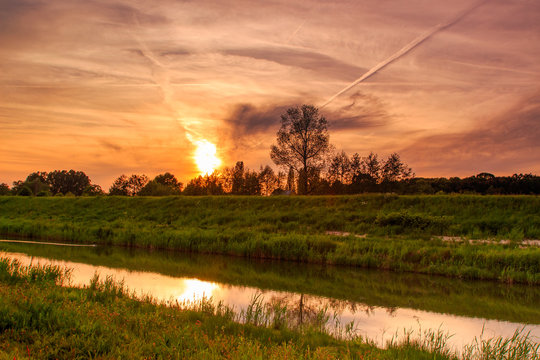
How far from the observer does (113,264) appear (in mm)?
19312

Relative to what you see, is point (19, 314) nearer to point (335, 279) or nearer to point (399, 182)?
point (335, 279)

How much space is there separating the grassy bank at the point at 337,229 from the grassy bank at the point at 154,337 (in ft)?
37.0

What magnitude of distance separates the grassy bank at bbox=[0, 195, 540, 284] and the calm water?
140cm

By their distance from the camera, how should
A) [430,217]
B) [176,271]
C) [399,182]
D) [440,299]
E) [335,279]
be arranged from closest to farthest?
[440,299], [335,279], [176,271], [430,217], [399,182]

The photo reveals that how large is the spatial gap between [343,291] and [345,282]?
1795mm

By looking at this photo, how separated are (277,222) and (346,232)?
5499mm

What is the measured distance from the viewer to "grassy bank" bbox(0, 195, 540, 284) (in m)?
18.6

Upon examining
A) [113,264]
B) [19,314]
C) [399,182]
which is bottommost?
[113,264]

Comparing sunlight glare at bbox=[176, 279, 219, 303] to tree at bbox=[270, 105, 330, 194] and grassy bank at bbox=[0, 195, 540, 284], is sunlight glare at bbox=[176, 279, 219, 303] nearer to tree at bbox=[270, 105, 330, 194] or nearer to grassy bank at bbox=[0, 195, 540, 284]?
grassy bank at bbox=[0, 195, 540, 284]

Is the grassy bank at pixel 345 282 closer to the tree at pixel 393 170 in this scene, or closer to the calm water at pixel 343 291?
the calm water at pixel 343 291

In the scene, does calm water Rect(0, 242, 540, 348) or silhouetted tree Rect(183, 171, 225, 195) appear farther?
silhouetted tree Rect(183, 171, 225, 195)

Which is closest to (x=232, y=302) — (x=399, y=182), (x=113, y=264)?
(x=113, y=264)

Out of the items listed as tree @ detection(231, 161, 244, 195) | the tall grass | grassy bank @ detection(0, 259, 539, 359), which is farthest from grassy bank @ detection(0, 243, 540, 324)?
tree @ detection(231, 161, 244, 195)

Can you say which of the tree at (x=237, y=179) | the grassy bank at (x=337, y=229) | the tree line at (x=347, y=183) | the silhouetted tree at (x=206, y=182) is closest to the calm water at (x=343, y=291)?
the grassy bank at (x=337, y=229)
